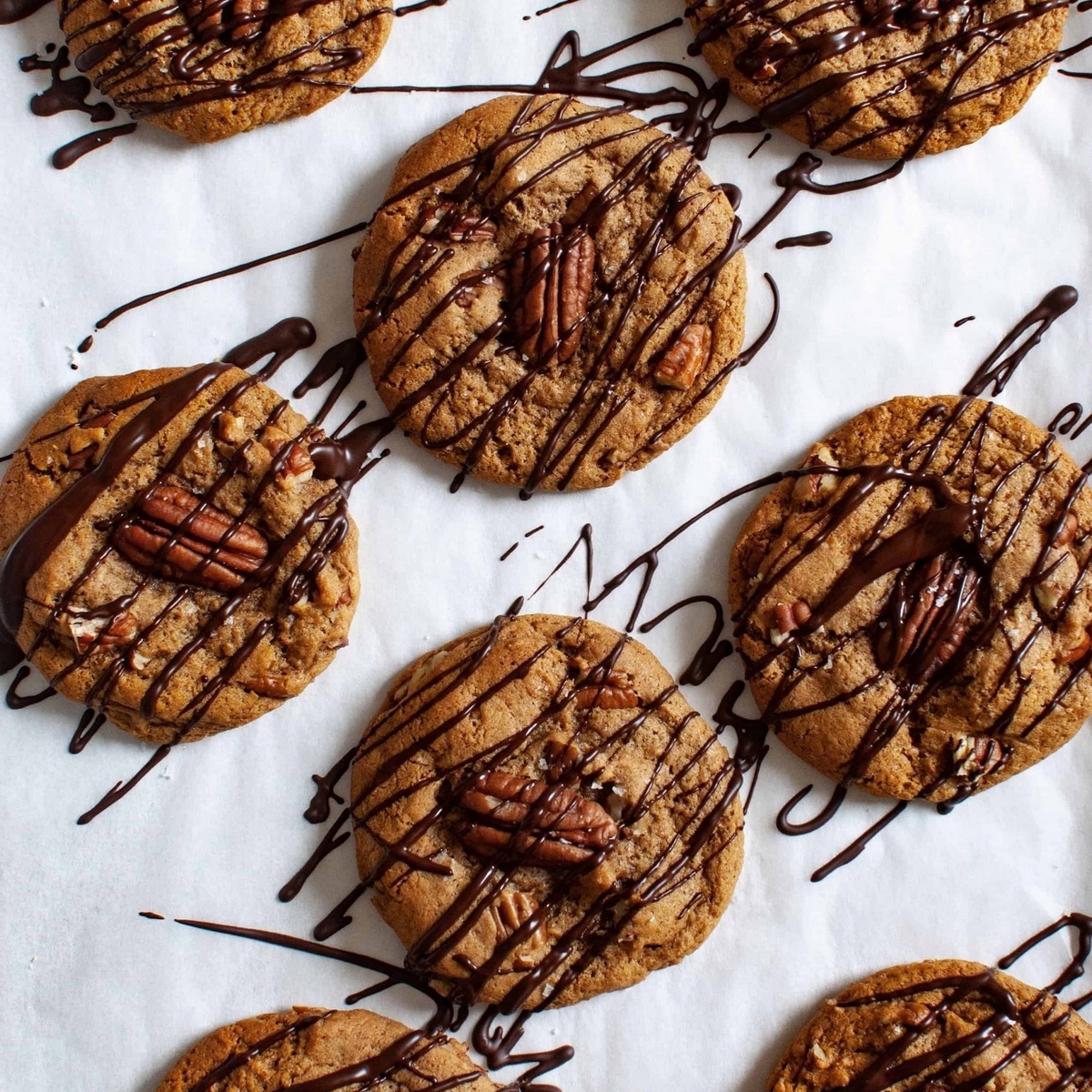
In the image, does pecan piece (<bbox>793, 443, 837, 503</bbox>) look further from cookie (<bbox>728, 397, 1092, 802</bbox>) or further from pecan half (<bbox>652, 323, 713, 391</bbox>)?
pecan half (<bbox>652, 323, 713, 391</bbox>)

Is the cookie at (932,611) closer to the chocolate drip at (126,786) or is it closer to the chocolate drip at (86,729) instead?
the chocolate drip at (126,786)

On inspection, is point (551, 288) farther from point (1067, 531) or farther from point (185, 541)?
point (1067, 531)

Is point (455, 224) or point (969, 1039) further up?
point (455, 224)

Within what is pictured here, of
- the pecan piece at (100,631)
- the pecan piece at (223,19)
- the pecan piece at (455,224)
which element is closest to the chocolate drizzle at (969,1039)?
the pecan piece at (100,631)

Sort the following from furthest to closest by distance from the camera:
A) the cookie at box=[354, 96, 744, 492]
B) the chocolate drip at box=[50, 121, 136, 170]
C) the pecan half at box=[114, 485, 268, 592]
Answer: the chocolate drip at box=[50, 121, 136, 170]
the cookie at box=[354, 96, 744, 492]
the pecan half at box=[114, 485, 268, 592]

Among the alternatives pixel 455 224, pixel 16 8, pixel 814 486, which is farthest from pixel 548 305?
pixel 16 8

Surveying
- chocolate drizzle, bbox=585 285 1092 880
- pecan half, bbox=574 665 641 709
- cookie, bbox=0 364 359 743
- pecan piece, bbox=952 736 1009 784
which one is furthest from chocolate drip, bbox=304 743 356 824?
pecan piece, bbox=952 736 1009 784
